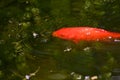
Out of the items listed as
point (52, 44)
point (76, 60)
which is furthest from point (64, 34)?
point (76, 60)

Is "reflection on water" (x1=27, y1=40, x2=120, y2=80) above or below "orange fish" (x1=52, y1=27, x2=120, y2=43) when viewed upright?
below

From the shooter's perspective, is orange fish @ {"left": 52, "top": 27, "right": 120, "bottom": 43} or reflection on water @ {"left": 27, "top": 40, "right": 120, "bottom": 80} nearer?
reflection on water @ {"left": 27, "top": 40, "right": 120, "bottom": 80}

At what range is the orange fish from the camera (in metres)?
3.15

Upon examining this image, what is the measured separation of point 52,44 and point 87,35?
1.03 feet

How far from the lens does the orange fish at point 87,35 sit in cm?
315

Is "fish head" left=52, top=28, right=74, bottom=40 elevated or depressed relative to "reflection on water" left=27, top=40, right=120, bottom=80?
elevated

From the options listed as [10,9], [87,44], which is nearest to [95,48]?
[87,44]

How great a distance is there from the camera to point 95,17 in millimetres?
3369

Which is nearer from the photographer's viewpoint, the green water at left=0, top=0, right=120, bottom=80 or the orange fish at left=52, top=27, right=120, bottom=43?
the green water at left=0, top=0, right=120, bottom=80

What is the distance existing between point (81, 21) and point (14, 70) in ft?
2.69

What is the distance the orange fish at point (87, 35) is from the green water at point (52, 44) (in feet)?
0.17

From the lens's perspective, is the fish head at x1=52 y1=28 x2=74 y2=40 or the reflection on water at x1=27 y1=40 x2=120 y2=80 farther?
the fish head at x1=52 y1=28 x2=74 y2=40

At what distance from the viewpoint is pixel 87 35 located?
10.4 feet

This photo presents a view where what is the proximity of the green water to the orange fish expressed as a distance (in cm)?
5
